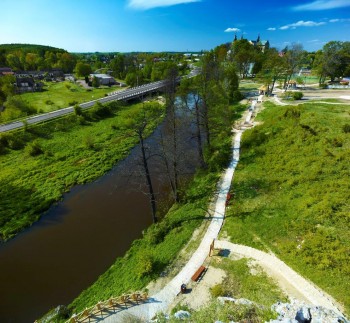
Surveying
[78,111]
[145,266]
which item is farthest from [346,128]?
[78,111]

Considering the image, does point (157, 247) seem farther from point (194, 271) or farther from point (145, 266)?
point (194, 271)

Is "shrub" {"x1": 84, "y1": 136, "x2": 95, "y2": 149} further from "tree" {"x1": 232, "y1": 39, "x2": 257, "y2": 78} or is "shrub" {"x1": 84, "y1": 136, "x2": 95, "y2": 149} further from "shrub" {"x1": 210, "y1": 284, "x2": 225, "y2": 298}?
"tree" {"x1": 232, "y1": 39, "x2": 257, "y2": 78}

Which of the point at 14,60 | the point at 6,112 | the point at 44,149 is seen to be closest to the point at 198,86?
the point at 44,149

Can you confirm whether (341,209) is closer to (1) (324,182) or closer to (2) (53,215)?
(1) (324,182)

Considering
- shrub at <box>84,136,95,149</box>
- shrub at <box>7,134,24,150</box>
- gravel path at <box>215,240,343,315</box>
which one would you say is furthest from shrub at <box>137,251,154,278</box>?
shrub at <box>7,134,24,150</box>

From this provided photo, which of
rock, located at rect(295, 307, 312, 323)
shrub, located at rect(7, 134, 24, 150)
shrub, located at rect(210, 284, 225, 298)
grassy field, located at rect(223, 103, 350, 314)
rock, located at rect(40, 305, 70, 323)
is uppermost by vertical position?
rock, located at rect(295, 307, 312, 323)

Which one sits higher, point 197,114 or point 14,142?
point 197,114
